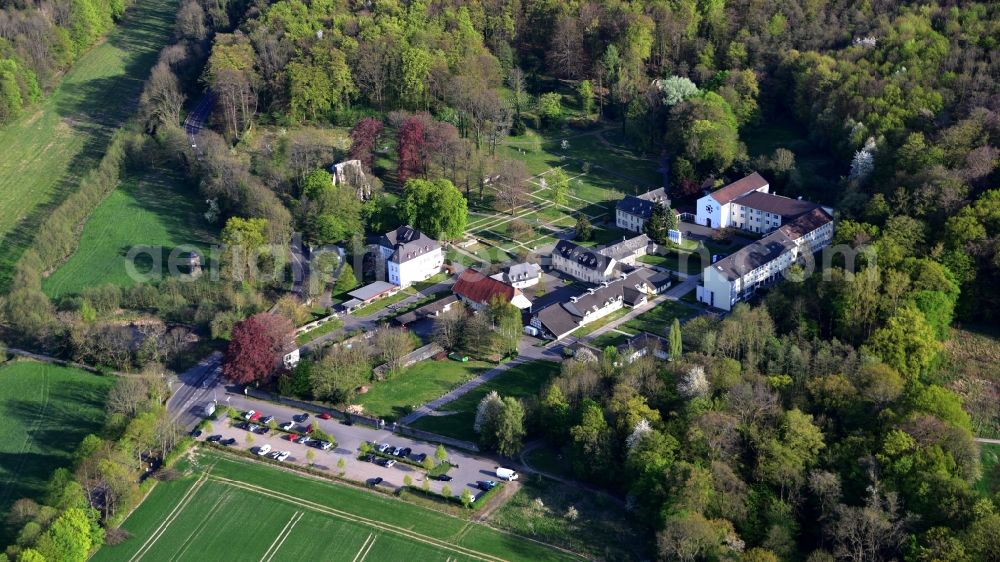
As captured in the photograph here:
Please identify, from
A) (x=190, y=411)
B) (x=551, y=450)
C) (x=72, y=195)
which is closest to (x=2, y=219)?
(x=72, y=195)

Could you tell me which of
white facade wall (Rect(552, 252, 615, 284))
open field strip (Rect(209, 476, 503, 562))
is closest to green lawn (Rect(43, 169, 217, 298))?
open field strip (Rect(209, 476, 503, 562))

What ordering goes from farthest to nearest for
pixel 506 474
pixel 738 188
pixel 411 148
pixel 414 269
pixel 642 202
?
pixel 411 148 < pixel 738 188 < pixel 642 202 < pixel 414 269 < pixel 506 474

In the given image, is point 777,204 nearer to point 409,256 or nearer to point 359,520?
point 409,256

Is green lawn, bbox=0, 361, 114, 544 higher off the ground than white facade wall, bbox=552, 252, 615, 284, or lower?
lower

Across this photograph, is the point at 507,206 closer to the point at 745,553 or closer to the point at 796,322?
the point at 796,322

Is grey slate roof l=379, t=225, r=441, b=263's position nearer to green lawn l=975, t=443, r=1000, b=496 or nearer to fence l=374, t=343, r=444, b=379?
fence l=374, t=343, r=444, b=379

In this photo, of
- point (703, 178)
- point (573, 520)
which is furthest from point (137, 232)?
point (573, 520)

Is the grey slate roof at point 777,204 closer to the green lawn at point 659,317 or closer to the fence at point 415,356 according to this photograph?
the green lawn at point 659,317
